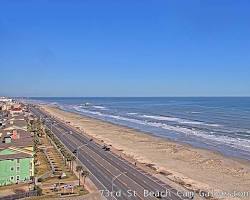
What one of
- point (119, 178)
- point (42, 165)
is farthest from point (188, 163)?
point (42, 165)

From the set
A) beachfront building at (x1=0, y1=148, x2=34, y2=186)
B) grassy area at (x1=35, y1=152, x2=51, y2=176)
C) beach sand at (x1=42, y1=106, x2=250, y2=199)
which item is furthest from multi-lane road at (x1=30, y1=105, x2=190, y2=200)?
beachfront building at (x1=0, y1=148, x2=34, y2=186)

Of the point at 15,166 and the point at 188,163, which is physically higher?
the point at 15,166

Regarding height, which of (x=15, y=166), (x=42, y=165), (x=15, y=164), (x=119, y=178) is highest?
(x=15, y=164)

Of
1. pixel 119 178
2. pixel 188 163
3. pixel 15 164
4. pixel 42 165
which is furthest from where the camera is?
pixel 188 163

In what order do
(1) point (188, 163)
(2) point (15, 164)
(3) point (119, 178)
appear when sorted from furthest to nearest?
(1) point (188, 163), (2) point (15, 164), (3) point (119, 178)

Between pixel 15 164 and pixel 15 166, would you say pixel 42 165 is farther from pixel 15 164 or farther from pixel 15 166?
pixel 15 166

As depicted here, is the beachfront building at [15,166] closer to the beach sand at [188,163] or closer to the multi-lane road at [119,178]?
the multi-lane road at [119,178]

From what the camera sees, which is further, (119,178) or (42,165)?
(42,165)

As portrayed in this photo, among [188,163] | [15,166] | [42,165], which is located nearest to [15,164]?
[15,166]
